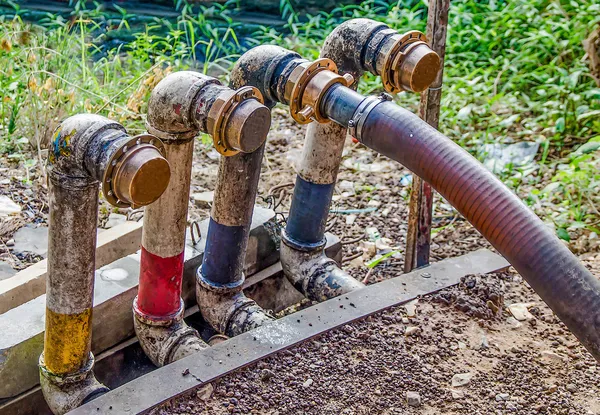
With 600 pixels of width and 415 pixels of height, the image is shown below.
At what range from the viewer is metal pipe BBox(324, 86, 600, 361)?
1761 mm

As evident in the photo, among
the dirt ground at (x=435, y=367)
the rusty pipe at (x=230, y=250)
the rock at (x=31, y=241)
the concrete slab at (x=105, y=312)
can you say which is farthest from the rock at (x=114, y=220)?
the rusty pipe at (x=230, y=250)

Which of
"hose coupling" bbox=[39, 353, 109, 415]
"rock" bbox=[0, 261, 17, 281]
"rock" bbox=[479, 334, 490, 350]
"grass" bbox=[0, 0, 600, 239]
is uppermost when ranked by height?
"grass" bbox=[0, 0, 600, 239]

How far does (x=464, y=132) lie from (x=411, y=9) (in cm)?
169

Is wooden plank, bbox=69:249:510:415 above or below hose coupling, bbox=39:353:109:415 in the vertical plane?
above

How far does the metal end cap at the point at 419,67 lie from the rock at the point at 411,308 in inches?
30.3

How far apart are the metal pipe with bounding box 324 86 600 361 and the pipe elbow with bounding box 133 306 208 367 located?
861 mm

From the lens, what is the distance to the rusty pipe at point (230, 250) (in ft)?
7.93

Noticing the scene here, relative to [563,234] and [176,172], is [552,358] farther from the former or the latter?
A: [176,172]

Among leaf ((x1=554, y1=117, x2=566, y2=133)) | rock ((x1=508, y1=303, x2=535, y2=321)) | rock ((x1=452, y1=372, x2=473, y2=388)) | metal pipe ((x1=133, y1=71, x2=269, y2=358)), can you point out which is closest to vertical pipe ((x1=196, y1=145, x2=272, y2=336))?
metal pipe ((x1=133, y1=71, x2=269, y2=358))

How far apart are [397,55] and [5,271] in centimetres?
178

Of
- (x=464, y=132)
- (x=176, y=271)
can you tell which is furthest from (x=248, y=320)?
(x=464, y=132)

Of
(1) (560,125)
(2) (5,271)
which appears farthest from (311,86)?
(1) (560,125)

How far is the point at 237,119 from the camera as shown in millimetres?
1931

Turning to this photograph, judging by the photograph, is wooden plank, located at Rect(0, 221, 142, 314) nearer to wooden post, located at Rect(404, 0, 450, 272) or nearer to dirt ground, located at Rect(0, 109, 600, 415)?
dirt ground, located at Rect(0, 109, 600, 415)
